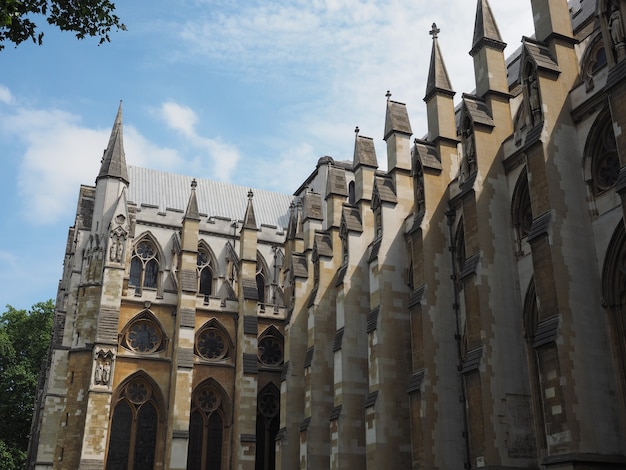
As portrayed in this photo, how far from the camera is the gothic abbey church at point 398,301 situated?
16.6 meters

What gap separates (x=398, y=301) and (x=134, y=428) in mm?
14367

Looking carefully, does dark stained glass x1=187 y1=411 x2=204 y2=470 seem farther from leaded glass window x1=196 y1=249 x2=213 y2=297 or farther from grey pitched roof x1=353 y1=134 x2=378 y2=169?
grey pitched roof x1=353 y1=134 x2=378 y2=169

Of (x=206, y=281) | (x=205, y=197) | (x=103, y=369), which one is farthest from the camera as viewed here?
(x=205, y=197)

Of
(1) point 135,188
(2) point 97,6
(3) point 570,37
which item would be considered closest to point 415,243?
(3) point 570,37

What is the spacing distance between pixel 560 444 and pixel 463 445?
5451 mm

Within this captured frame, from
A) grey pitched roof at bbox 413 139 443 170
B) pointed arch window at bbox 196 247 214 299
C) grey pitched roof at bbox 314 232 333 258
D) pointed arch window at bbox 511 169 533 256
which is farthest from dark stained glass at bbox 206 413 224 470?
pointed arch window at bbox 511 169 533 256

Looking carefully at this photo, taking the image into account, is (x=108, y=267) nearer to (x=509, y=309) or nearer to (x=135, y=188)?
(x=135, y=188)

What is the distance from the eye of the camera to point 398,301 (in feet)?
78.7

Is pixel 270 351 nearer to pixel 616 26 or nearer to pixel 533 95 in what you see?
pixel 533 95

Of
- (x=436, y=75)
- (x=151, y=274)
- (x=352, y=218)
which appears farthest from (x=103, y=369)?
(x=436, y=75)

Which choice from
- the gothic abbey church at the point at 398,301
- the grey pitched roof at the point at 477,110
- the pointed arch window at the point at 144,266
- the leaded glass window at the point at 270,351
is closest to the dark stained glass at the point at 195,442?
the gothic abbey church at the point at 398,301

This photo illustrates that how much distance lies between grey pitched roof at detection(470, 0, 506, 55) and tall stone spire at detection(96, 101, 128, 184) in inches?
759

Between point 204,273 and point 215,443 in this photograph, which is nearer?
point 215,443

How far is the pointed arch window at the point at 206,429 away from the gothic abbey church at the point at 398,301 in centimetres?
10
